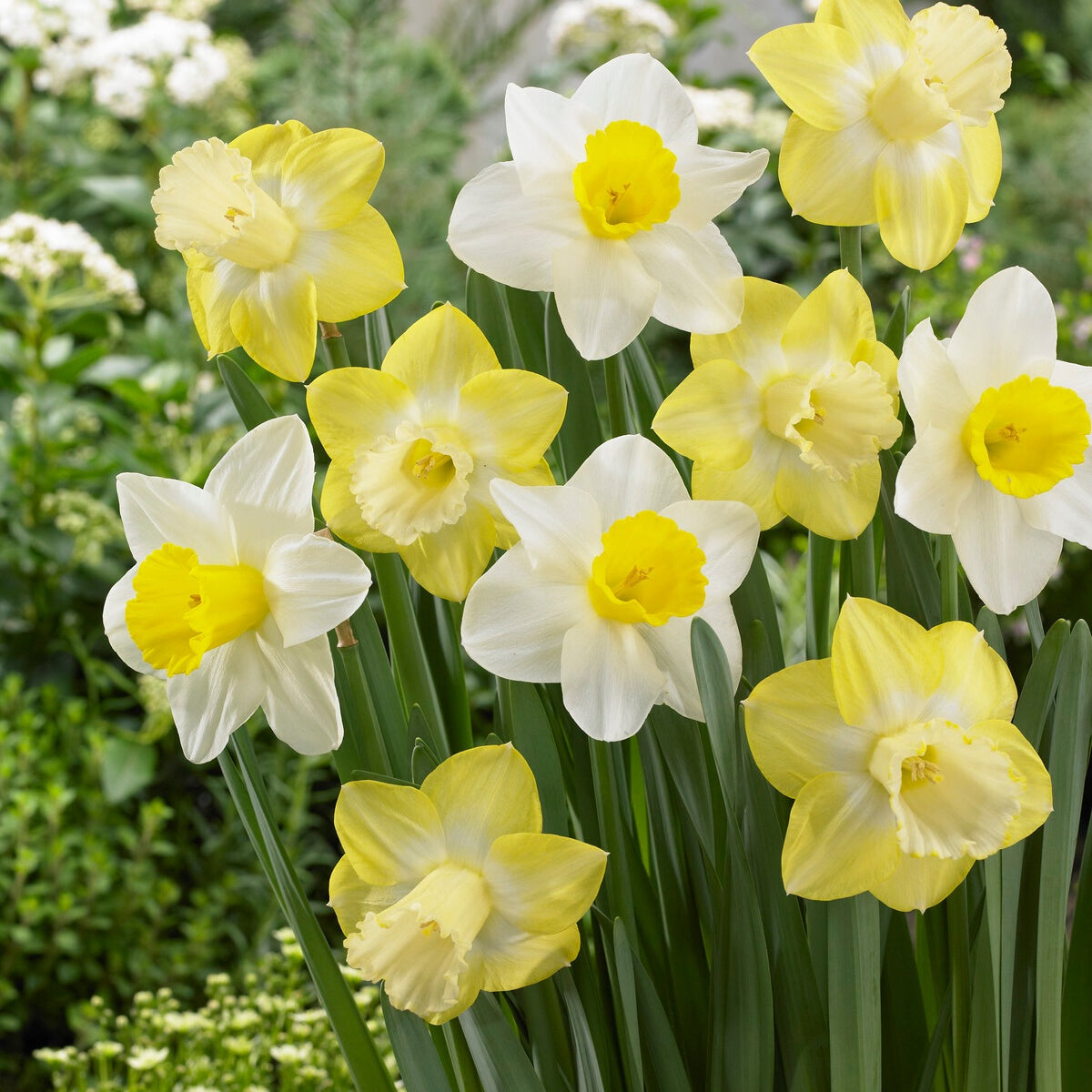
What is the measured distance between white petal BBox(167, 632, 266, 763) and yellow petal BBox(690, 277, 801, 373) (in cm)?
14

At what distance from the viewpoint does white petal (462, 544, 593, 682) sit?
0.26 m

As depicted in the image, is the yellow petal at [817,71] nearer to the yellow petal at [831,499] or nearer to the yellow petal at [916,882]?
the yellow petal at [831,499]

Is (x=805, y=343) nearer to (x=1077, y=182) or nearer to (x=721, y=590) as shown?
(x=721, y=590)

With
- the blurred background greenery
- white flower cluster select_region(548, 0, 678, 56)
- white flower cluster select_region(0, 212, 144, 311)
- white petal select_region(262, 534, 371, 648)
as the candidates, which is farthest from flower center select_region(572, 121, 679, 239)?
white flower cluster select_region(548, 0, 678, 56)

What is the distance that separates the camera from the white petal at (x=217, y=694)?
28 cm

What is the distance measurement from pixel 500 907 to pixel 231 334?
0.17 metres

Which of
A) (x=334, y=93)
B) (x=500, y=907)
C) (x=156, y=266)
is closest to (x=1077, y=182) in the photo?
(x=334, y=93)

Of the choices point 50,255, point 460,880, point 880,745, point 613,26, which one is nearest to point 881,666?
point 880,745

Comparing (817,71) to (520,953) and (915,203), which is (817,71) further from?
(520,953)

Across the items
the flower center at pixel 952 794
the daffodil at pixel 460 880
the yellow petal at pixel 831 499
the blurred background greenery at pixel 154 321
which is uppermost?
the yellow petal at pixel 831 499

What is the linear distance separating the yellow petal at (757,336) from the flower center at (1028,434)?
5 cm

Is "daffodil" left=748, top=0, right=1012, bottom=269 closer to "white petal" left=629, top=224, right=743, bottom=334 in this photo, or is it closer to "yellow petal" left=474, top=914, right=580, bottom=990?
"white petal" left=629, top=224, right=743, bottom=334

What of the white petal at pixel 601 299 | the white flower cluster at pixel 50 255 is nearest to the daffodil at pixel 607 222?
the white petal at pixel 601 299

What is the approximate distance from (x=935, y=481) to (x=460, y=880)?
157mm
